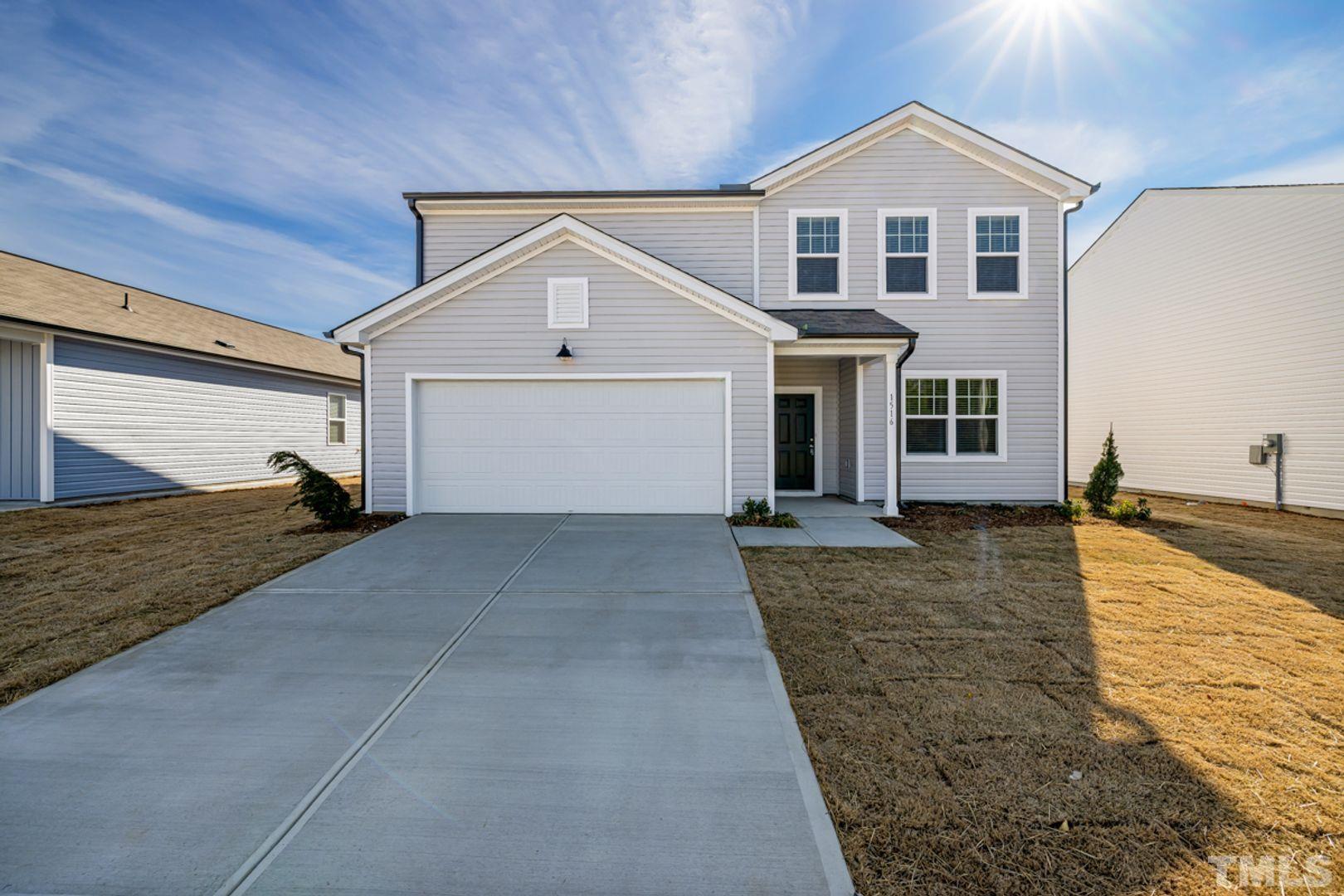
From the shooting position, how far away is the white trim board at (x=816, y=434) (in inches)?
464

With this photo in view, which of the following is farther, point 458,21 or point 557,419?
point 458,21

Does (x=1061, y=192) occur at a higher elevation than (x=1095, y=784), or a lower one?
higher

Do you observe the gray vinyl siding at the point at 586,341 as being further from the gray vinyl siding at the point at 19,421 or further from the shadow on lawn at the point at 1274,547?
the gray vinyl siding at the point at 19,421

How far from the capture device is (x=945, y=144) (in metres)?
11.1

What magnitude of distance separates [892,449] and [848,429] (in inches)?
65.1

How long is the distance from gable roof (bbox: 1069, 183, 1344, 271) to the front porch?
887 cm

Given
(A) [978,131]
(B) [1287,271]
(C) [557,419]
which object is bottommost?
(C) [557,419]

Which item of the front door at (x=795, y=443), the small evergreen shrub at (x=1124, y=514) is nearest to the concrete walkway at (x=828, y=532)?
the front door at (x=795, y=443)

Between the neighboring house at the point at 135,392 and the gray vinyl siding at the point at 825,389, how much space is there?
46.6 feet

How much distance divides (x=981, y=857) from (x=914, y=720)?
1.00 m

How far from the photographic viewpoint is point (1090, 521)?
10.0 meters

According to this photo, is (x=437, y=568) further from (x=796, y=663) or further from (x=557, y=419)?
(x=796, y=663)

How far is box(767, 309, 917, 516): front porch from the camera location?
966cm

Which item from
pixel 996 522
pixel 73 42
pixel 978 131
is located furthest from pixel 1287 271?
pixel 73 42
